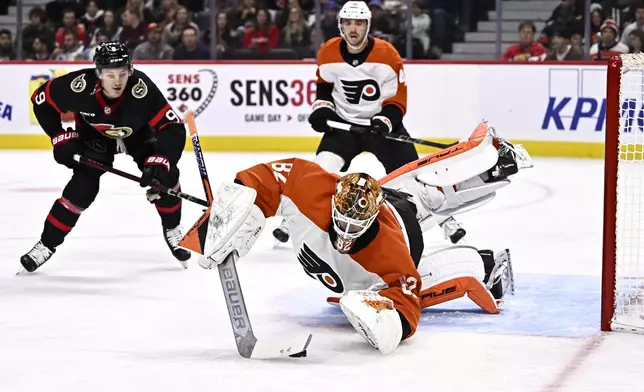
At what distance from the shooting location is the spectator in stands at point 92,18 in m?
10.2

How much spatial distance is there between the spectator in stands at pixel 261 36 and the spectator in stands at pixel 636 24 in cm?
287

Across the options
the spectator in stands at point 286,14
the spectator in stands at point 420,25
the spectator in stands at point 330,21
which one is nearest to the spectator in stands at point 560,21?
the spectator in stands at point 420,25

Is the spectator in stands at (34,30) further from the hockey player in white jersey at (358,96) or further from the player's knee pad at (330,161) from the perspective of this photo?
the player's knee pad at (330,161)

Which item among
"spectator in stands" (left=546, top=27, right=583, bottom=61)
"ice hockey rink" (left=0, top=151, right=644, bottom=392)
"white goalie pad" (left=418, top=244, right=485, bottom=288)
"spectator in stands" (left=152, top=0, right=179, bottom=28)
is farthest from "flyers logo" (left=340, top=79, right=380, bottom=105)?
"spectator in stands" (left=152, top=0, right=179, bottom=28)

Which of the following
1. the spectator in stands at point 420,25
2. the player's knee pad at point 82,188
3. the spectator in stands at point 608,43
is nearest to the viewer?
the player's knee pad at point 82,188

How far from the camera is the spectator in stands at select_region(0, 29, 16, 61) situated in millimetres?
9969

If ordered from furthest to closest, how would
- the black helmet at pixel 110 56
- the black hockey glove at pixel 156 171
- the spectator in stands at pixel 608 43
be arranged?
the spectator in stands at pixel 608 43, the black hockey glove at pixel 156 171, the black helmet at pixel 110 56

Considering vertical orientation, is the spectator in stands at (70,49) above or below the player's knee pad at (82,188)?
above

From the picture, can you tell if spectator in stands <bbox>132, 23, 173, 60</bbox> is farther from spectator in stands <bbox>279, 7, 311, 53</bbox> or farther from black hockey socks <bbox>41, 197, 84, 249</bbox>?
black hockey socks <bbox>41, 197, 84, 249</bbox>

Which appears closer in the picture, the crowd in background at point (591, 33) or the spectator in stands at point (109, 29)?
the crowd in background at point (591, 33)

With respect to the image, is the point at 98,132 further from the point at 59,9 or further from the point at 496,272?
the point at 59,9

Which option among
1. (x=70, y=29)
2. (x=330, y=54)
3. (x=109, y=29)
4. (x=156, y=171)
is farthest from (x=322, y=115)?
(x=70, y=29)

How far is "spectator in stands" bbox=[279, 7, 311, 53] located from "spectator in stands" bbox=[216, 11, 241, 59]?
15.7 inches

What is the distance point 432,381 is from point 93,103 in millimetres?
2090
